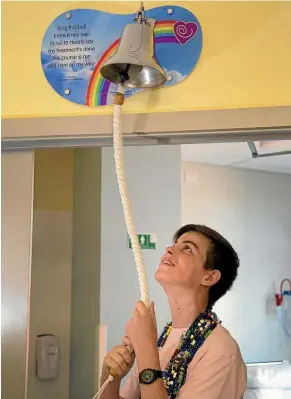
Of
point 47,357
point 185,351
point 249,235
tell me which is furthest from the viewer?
point 249,235

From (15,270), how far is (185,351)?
0.50 metres

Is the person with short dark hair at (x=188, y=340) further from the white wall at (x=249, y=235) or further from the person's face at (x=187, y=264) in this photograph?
the white wall at (x=249, y=235)

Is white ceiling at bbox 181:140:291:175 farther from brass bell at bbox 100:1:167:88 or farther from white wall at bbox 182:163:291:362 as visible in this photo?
brass bell at bbox 100:1:167:88

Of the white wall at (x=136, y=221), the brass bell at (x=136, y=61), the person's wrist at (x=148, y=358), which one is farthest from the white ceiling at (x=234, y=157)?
the person's wrist at (x=148, y=358)

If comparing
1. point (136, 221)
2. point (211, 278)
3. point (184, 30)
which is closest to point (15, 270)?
point (211, 278)

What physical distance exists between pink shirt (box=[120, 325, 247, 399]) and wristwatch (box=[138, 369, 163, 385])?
9cm

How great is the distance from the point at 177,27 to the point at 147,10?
0.30 feet

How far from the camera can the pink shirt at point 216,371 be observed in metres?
1.12

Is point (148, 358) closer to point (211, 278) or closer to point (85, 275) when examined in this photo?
point (211, 278)

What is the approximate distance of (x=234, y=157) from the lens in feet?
10.9

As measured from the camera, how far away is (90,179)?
223cm

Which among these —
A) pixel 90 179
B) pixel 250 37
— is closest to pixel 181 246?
pixel 250 37

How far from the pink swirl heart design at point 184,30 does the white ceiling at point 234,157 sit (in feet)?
4.71

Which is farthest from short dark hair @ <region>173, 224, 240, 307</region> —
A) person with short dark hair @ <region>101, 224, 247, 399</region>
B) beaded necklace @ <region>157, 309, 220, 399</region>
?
beaded necklace @ <region>157, 309, 220, 399</region>
